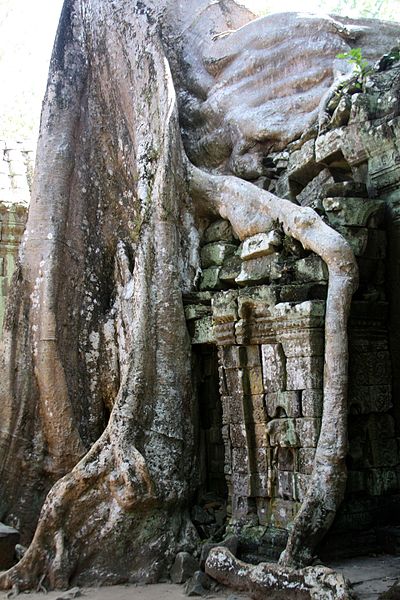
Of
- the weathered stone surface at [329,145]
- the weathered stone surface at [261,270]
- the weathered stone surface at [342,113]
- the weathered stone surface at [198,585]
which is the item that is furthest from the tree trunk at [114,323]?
the weathered stone surface at [342,113]

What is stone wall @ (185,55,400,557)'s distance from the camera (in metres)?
4.59

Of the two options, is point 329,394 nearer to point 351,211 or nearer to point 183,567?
point 351,211

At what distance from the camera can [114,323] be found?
20.0ft

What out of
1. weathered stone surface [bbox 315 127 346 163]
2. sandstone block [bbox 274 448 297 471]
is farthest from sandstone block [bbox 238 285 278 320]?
weathered stone surface [bbox 315 127 346 163]

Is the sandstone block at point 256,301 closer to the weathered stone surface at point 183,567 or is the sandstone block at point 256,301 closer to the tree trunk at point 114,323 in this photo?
the tree trunk at point 114,323

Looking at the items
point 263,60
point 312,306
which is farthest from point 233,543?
point 263,60

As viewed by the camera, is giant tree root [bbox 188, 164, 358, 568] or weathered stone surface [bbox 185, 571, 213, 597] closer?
giant tree root [bbox 188, 164, 358, 568]

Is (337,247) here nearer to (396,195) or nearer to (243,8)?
(396,195)

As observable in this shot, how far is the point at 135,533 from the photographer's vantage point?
4.81 m

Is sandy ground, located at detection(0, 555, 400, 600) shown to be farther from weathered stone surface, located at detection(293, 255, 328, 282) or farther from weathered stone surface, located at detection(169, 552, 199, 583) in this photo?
weathered stone surface, located at detection(293, 255, 328, 282)

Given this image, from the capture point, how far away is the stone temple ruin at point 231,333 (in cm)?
466

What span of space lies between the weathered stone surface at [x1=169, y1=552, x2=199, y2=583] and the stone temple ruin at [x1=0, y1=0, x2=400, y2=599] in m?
0.03

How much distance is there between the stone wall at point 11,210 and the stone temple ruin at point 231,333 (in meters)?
2.29

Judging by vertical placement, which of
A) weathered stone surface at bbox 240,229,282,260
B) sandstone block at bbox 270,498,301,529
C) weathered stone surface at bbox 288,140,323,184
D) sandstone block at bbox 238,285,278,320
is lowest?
sandstone block at bbox 270,498,301,529
